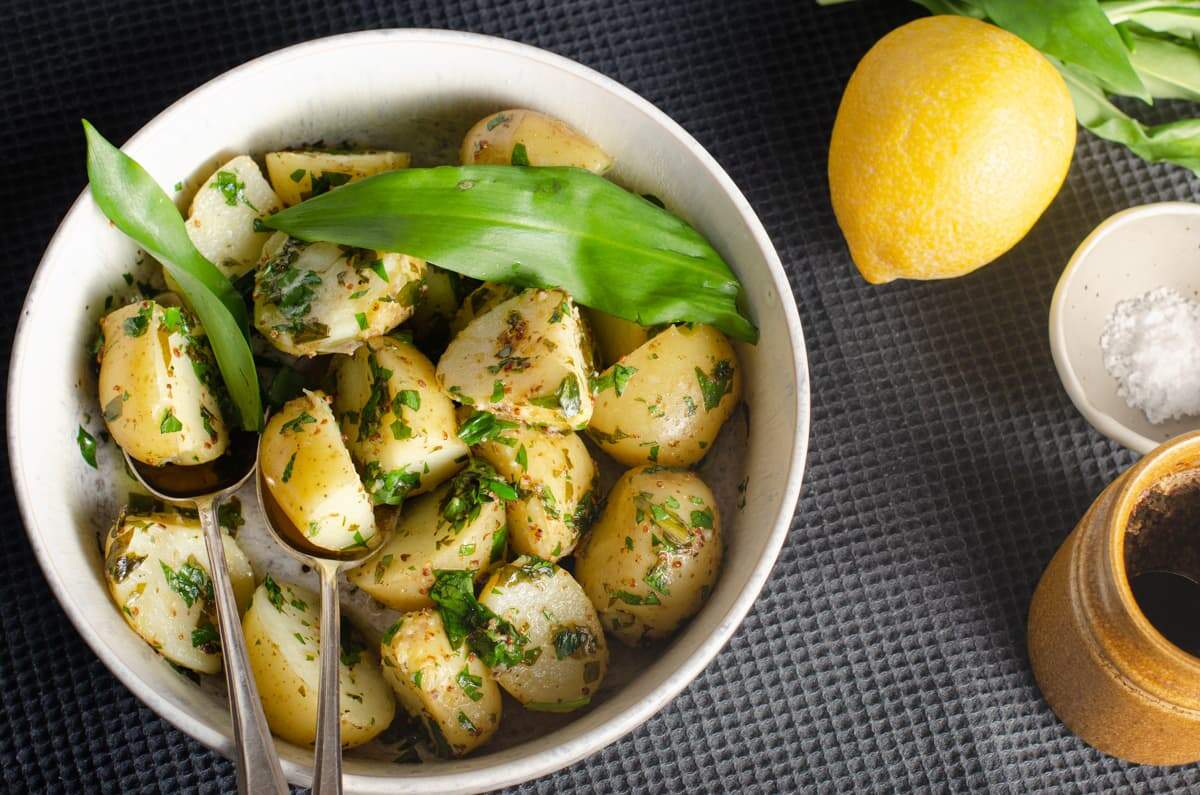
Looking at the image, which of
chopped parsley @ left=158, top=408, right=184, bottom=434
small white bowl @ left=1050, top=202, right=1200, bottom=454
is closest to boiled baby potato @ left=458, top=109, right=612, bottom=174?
chopped parsley @ left=158, top=408, right=184, bottom=434

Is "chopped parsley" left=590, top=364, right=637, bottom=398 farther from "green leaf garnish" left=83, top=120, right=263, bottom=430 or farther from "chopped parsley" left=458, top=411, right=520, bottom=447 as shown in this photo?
"green leaf garnish" left=83, top=120, right=263, bottom=430

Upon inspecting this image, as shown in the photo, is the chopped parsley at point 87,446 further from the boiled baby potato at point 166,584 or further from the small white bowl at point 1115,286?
the small white bowl at point 1115,286

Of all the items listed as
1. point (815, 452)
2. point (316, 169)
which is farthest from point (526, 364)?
point (815, 452)

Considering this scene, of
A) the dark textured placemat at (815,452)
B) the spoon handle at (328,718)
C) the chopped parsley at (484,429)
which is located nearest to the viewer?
the spoon handle at (328,718)

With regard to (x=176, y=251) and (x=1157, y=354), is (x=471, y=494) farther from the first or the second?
(x=1157, y=354)

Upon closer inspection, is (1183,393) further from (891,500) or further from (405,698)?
(405,698)

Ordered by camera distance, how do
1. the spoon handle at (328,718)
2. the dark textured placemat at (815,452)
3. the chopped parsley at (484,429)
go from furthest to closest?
the dark textured placemat at (815,452) < the chopped parsley at (484,429) < the spoon handle at (328,718)

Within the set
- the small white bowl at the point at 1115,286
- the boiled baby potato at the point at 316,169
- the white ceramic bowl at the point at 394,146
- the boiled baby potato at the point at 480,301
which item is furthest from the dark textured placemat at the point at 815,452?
the boiled baby potato at the point at 480,301
